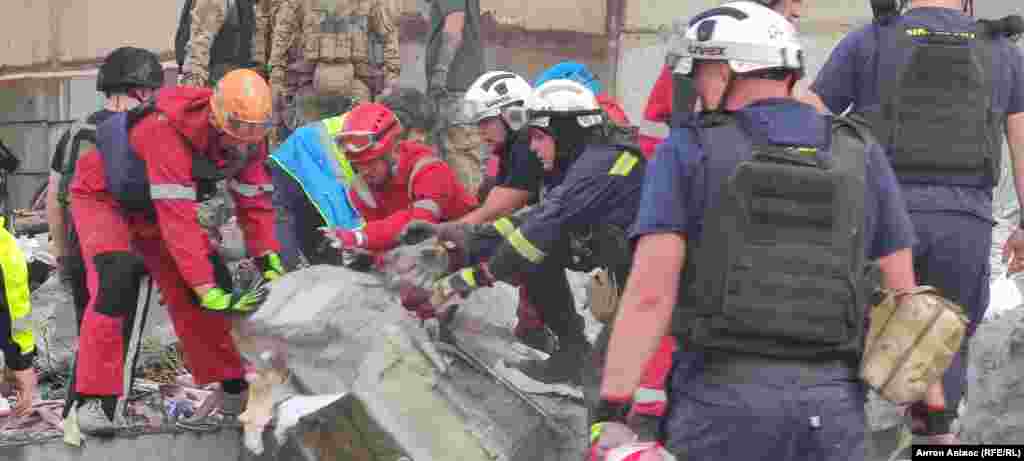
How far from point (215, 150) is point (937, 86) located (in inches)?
114

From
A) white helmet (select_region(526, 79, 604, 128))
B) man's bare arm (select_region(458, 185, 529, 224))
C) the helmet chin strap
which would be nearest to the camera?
the helmet chin strap

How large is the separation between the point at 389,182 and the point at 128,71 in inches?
49.5

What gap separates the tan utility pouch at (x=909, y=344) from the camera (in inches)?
156

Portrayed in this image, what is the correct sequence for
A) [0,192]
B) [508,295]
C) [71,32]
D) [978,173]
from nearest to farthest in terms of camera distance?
[978,173]
[508,295]
[0,192]
[71,32]

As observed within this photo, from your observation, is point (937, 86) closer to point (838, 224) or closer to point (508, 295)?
point (838, 224)

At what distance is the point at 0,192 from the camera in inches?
375

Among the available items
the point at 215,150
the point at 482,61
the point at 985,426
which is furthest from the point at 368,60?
the point at 985,426

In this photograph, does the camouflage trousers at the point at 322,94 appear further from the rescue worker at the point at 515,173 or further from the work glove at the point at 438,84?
the rescue worker at the point at 515,173

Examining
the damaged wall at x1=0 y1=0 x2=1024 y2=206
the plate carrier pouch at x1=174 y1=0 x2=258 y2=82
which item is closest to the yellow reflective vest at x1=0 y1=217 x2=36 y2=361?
the plate carrier pouch at x1=174 y1=0 x2=258 y2=82

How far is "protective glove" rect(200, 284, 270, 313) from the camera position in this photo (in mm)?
6668

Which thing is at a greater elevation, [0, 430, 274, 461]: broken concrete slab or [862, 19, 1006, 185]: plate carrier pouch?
[862, 19, 1006, 185]: plate carrier pouch

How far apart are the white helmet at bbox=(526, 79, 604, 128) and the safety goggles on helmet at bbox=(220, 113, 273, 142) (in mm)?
1072

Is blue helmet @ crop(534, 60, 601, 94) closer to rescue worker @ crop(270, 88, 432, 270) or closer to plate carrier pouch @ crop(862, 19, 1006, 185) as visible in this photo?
rescue worker @ crop(270, 88, 432, 270)

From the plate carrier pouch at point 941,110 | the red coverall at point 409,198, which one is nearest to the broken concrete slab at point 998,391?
the plate carrier pouch at point 941,110
